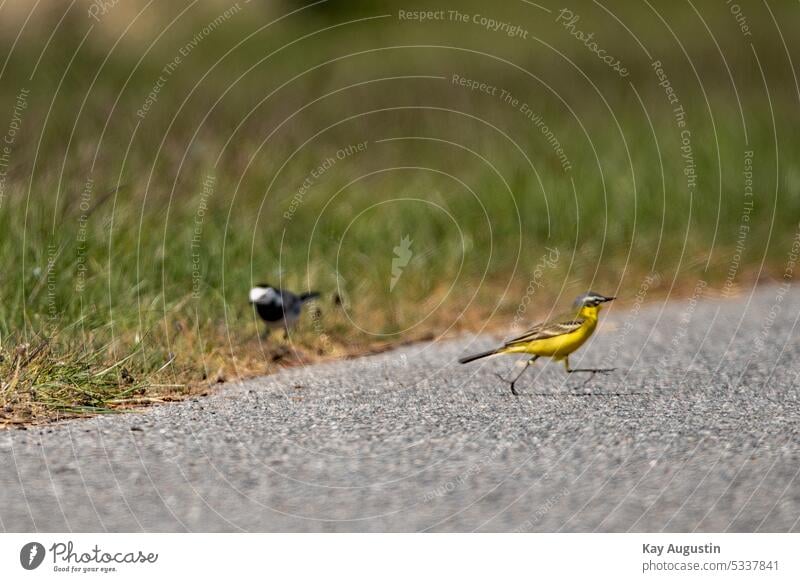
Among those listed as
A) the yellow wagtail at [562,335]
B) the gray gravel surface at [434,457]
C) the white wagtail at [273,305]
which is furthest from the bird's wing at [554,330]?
the white wagtail at [273,305]

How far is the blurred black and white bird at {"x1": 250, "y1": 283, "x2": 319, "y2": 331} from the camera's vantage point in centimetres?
705

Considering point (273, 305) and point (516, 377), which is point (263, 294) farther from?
point (516, 377)

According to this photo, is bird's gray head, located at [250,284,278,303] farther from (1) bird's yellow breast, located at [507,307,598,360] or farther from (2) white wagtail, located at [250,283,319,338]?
(1) bird's yellow breast, located at [507,307,598,360]

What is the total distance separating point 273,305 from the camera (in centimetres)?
704

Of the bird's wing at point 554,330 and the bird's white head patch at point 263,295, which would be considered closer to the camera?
the bird's wing at point 554,330

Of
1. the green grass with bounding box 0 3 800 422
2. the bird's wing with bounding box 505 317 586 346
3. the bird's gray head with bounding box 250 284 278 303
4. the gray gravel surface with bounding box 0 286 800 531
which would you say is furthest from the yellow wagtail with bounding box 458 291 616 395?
the bird's gray head with bounding box 250 284 278 303

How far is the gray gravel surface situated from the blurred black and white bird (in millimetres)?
629

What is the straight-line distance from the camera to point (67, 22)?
10711mm

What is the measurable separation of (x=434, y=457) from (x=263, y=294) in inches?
100

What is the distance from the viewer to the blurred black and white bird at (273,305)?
23.1 ft

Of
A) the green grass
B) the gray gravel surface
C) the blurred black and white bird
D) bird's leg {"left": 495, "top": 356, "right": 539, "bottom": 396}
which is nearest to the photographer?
the gray gravel surface

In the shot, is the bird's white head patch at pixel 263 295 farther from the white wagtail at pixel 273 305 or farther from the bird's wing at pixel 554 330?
the bird's wing at pixel 554 330

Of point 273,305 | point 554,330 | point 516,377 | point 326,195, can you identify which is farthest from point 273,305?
point 326,195

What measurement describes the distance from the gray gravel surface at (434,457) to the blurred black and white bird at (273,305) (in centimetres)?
63
